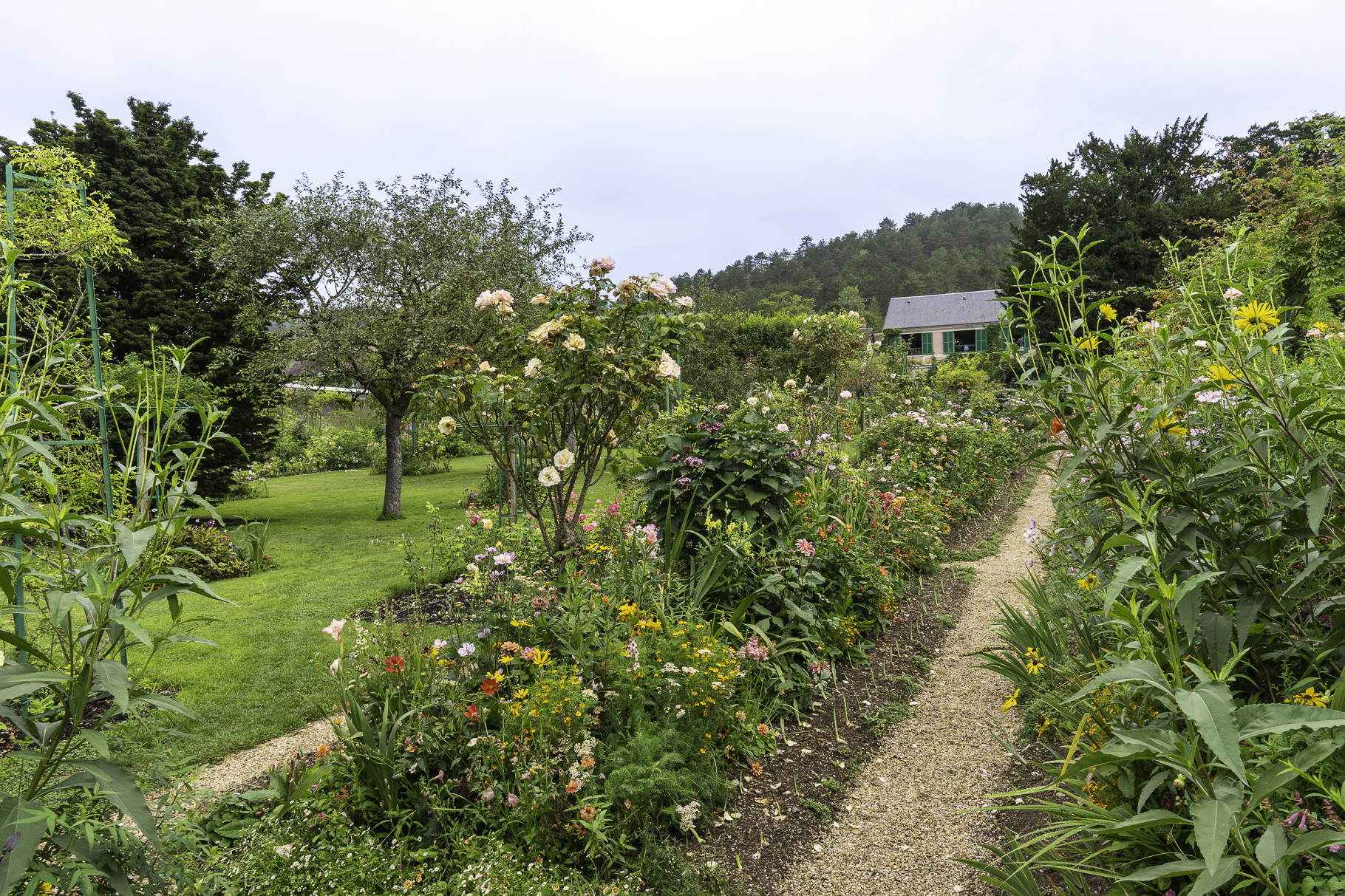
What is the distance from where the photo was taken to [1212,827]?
0.98 metres

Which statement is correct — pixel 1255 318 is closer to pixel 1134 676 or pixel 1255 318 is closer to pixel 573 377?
pixel 1134 676

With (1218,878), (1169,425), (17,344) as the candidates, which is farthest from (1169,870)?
(17,344)

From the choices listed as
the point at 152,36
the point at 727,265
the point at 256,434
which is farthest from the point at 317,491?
the point at 727,265

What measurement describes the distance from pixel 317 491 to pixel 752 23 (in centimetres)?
1108

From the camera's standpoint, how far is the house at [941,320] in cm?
3300

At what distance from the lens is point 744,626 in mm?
3363

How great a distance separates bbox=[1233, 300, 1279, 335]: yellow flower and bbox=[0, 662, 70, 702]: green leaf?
2760mm

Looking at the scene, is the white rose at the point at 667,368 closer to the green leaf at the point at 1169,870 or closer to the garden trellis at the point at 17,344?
the garden trellis at the point at 17,344

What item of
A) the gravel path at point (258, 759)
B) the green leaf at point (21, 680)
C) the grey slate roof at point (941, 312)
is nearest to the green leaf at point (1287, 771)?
the green leaf at point (21, 680)

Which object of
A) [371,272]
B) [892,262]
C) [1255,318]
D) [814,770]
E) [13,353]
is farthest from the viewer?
[892,262]

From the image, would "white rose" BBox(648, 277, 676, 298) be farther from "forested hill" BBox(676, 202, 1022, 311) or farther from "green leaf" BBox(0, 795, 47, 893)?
"forested hill" BBox(676, 202, 1022, 311)

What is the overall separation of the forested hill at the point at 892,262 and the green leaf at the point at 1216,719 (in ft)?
121

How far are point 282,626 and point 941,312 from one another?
36.9 metres

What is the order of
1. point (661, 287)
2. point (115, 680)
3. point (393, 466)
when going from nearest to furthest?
1. point (115, 680)
2. point (661, 287)
3. point (393, 466)
